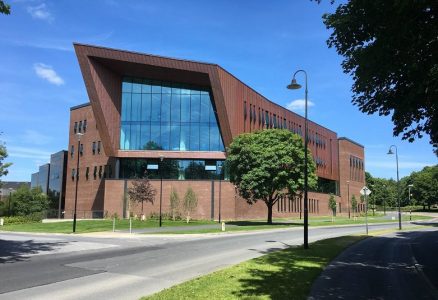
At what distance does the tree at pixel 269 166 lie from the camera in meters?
42.4

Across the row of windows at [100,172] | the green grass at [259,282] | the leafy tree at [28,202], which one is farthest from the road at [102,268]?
the leafy tree at [28,202]

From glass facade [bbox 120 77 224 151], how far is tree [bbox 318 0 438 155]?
43.5 m

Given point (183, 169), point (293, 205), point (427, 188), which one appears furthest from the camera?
point (427, 188)

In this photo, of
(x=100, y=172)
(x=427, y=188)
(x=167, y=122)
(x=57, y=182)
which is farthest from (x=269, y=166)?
(x=427, y=188)

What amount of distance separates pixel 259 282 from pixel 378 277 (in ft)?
13.1

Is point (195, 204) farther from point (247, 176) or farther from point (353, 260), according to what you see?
point (353, 260)

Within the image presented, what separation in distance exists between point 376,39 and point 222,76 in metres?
42.6

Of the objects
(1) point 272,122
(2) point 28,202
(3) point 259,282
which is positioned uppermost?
(1) point 272,122

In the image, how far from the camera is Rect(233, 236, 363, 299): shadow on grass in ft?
32.4

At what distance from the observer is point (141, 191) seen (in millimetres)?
52250

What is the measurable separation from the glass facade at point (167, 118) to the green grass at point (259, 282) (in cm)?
4141

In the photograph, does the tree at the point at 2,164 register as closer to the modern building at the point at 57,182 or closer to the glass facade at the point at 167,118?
the glass facade at the point at 167,118

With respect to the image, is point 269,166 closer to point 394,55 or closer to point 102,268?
point 102,268

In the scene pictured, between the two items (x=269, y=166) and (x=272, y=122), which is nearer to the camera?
(x=269, y=166)
